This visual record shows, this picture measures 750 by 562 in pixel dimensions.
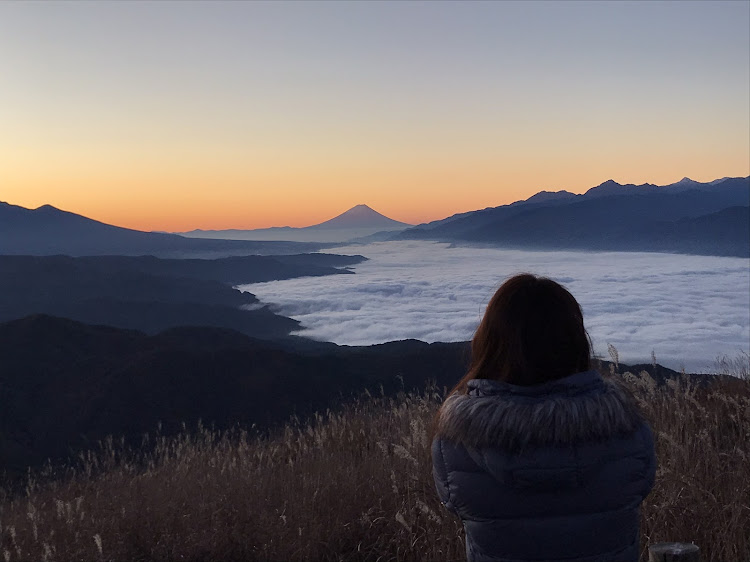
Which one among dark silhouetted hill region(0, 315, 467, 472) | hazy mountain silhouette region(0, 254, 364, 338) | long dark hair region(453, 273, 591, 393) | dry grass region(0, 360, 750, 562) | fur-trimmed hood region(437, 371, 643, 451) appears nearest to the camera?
fur-trimmed hood region(437, 371, 643, 451)

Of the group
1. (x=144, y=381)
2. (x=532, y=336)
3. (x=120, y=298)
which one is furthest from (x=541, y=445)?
(x=120, y=298)

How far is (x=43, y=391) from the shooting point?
6141 cm

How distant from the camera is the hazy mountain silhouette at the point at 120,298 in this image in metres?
131

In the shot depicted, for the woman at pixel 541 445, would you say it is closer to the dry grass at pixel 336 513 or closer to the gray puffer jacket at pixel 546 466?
the gray puffer jacket at pixel 546 466

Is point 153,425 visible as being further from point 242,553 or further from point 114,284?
point 114,284

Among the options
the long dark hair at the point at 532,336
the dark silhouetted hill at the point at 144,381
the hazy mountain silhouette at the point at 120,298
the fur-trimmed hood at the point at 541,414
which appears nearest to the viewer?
the fur-trimmed hood at the point at 541,414

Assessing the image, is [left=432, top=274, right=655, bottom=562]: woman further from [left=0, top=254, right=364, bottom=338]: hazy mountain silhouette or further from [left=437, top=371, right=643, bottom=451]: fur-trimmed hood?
[left=0, top=254, right=364, bottom=338]: hazy mountain silhouette

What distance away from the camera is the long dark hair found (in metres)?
1.69

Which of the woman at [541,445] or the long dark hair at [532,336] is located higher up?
the long dark hair at [532,336]

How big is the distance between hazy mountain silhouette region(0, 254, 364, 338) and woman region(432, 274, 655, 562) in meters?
128

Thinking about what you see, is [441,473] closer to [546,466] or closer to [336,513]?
[546,466]

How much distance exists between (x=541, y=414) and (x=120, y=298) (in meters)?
154

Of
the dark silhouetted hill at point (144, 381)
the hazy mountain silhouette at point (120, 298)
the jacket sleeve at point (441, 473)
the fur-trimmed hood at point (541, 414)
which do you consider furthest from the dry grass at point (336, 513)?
the hazy mountain silhouette at point (120, 298)

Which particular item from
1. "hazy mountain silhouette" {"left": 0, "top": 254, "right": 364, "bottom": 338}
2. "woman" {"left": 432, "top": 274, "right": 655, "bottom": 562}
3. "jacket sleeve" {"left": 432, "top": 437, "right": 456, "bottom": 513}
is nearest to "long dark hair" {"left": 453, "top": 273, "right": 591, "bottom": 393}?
"woman" {"left": 432, "top": 274, "right": 655, "bottom": 562}
